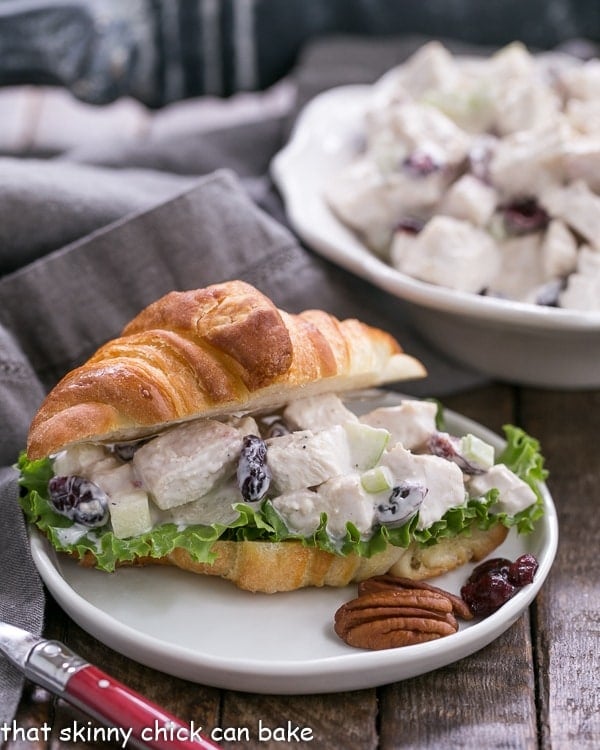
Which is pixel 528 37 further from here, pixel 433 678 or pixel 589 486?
pixel 433 678

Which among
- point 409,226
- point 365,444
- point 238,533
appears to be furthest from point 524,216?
point 238,533

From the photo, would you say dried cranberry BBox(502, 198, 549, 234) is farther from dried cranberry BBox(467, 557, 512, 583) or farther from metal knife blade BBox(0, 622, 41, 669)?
metal knife blade BBox(0, 622, 41, 669)

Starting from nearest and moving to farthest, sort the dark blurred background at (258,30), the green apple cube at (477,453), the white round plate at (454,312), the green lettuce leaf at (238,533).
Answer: the green lettuce leaf at (238,533) → the green apple cube at (477,453) → the white round plate at (454,312) → the dark blurred background at (258,30)

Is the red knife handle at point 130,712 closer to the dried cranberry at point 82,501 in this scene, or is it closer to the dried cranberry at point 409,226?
the dried cranberry at point 82,501

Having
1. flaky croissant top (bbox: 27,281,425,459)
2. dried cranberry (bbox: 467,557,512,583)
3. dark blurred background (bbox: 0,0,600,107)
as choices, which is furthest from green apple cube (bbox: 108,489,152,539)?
dark blurred background (bbox: 0,0,600,107)

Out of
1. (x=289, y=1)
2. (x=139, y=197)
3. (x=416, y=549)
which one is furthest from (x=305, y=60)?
(x=416, y=549)

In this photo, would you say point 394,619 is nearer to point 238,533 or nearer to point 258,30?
point 238,533

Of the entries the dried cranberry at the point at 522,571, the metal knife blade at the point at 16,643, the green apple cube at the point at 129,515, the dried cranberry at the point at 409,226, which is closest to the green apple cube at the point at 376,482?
the dried cranberry at the point at 522,571
